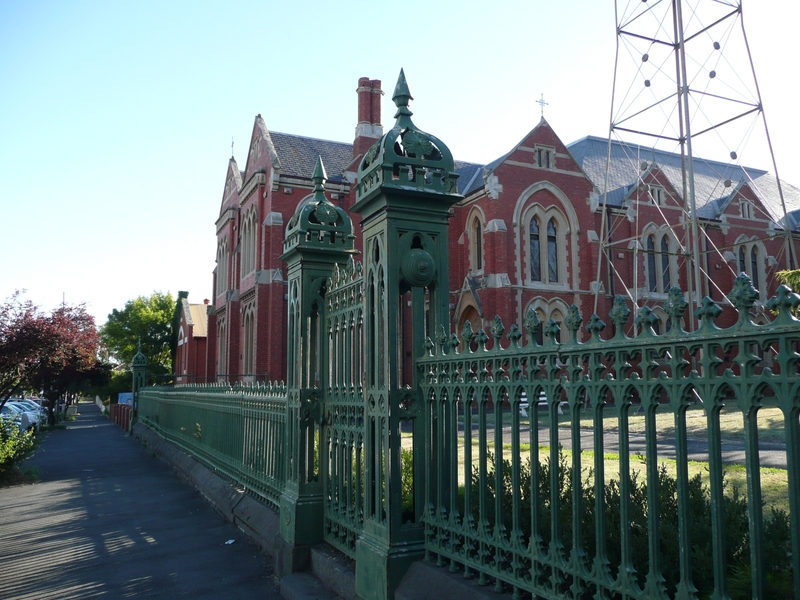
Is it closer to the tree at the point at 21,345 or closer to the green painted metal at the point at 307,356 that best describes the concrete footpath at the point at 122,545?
the green painted metal at the point at 307,356

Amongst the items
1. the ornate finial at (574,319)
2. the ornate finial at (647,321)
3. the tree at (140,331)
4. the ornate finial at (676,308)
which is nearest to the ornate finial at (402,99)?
the ornate finial at (574,319)

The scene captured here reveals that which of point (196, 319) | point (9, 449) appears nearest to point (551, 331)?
point (9, 449)

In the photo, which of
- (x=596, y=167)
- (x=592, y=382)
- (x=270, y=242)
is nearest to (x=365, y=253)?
(x=592, y=382)

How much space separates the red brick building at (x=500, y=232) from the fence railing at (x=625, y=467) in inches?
818

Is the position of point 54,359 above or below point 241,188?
below

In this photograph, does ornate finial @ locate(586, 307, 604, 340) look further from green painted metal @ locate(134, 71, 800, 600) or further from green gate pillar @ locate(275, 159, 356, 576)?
green gate pillar @ locate(275, 159, 356, 576)

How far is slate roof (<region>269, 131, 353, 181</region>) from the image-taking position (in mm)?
27922

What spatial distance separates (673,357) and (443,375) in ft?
6.00

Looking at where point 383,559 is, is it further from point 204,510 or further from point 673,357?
point 204,510

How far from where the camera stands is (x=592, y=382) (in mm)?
2816

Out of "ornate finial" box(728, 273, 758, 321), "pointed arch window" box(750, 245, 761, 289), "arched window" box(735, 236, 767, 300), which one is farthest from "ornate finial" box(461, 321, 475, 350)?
"pointed arch window" box(750, 245, 761, 289)

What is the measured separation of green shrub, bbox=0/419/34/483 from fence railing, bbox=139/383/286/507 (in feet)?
9.81

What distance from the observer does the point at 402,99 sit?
15.2ft

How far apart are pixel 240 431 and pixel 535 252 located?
70.0ft
